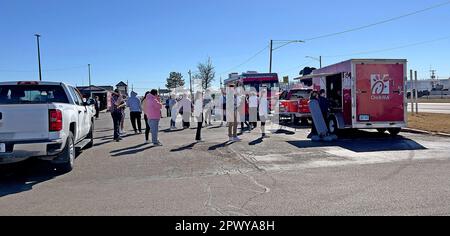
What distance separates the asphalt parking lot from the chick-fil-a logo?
7.01 feet

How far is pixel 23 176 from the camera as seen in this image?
8.00 meters

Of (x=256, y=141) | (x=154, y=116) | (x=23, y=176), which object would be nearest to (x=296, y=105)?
(x=256, y=141)

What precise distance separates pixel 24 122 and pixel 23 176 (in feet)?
4.62

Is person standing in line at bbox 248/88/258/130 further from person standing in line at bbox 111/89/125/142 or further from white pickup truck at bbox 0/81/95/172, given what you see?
white pickup truck at bbox 0/81/95/172

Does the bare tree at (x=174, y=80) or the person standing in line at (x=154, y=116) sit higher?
the bare tree at (x=174, y=80)

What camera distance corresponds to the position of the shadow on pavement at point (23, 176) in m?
6.96

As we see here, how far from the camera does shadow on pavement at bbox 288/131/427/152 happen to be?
1083 centimetres

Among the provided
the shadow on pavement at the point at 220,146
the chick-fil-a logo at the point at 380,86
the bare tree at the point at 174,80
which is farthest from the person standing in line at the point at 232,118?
the bare tree at the point at 174,80

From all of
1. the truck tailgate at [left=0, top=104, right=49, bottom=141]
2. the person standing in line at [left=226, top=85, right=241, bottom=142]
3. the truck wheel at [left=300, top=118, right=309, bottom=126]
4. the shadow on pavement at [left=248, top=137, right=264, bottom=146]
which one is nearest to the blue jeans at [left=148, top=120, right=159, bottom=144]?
the person standing in line at [left=226, top=85, right=241, bottom=142]

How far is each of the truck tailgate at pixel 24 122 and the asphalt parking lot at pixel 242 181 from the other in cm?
89

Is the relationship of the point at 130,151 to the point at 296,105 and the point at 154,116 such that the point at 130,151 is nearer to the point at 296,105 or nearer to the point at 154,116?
the point at 154,116

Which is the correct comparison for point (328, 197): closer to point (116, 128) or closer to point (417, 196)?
point (417, 196)

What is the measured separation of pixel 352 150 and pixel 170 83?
357 ft

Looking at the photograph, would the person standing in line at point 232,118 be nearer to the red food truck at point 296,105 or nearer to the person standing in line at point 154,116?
the person standing in line at point 154,116
